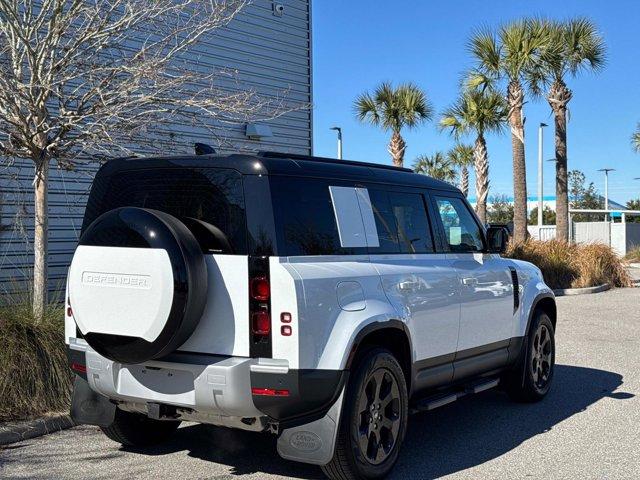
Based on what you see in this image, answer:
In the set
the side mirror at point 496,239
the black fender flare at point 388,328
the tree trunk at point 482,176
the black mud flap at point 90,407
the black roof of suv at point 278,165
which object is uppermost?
the tree trunk at point 482,176

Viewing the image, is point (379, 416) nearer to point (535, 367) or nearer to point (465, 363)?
point (465, 363)

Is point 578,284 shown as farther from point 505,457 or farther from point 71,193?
point 505,457

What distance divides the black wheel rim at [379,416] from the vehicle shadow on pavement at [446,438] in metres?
0.32

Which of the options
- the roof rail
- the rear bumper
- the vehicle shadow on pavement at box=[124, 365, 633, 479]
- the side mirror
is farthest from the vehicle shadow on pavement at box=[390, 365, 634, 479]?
the roof rail

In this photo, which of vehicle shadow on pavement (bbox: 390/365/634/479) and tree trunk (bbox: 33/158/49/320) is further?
tree trunk (bbox: 33/158/49/320)

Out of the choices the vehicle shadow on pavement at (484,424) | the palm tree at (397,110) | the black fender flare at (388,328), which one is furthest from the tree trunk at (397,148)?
the black fender flare at (388,328)

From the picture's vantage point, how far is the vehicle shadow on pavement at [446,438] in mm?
5141

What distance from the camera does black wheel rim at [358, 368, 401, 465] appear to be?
465 centimetres

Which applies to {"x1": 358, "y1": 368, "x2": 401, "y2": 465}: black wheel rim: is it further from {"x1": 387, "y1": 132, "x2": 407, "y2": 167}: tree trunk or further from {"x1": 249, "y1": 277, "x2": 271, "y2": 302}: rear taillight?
{"x1": 387, "y1": 132, "x2": 407, "y2": 167}: tree trunk

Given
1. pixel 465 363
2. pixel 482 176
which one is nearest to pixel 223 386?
pixel 465 363

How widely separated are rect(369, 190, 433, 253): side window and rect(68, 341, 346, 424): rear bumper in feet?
3.91

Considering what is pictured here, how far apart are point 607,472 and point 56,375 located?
176 inches

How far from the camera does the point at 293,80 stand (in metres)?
15.9

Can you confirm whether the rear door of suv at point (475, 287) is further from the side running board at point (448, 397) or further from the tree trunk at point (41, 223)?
the tree trunk at point (41, 223)
